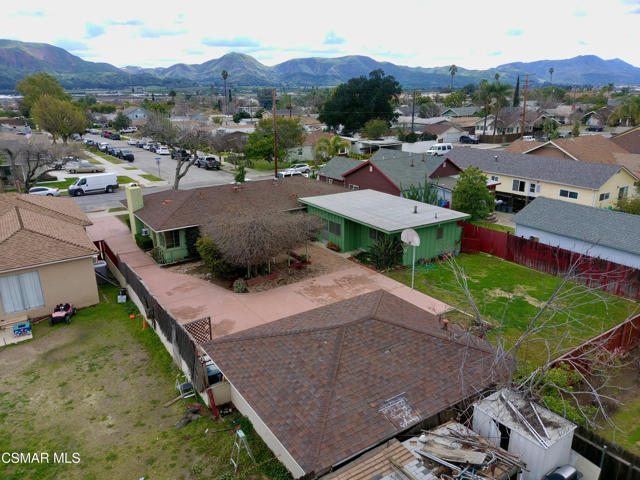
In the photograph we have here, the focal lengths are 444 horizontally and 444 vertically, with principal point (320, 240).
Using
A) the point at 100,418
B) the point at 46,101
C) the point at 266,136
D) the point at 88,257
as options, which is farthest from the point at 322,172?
the point at 46,101

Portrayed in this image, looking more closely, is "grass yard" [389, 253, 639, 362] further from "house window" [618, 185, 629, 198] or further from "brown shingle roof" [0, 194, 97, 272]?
"brown shingle roof" [0, 194, 97, 272]

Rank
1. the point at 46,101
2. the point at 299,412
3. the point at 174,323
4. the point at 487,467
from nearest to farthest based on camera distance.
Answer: the point at 487,467
the point at 299,412
the point at 174,323
the point at 46,101

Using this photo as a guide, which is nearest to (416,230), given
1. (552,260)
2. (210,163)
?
(552,260)

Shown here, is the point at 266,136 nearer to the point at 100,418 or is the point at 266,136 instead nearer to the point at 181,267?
the point at 181,267

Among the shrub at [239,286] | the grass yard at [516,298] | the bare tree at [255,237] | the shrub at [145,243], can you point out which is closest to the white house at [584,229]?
the grass yard at [516,298]

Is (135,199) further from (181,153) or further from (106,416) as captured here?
(106,416)

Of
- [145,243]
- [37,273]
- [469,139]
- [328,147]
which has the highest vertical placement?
[328,147]
